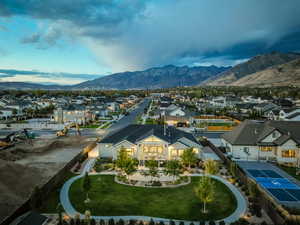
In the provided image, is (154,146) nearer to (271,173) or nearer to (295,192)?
(271,173)

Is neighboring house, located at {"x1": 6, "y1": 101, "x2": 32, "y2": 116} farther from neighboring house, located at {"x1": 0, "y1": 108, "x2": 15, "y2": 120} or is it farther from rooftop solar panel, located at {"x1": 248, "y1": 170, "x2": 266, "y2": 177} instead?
rooftop solar panel, located at {"x1": 248, "y1": 170, "x2": 266, "y2": 177}

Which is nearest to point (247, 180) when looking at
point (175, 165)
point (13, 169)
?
point (175, 165)

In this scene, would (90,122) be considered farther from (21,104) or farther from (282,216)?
(282,216)

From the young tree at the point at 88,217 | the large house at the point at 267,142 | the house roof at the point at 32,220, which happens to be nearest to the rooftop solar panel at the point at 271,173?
the large house at the point at 267,142

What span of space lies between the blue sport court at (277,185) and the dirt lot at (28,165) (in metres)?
27.0

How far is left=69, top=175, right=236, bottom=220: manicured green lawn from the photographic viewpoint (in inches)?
877

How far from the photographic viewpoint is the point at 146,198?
2523 centimetres

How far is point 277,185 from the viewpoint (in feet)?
94.0

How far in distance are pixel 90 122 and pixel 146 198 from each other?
194 feet

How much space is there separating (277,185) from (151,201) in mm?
16163

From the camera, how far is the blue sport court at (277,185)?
1014 inches

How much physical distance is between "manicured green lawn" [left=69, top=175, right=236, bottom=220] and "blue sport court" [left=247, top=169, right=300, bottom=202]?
5346 mm

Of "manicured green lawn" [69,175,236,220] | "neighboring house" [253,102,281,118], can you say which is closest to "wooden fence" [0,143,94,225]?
"manicured green lawn" [69,175,236,220]

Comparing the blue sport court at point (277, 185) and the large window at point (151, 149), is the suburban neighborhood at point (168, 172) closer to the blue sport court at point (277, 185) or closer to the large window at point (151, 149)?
the large window at point (151, 149)
